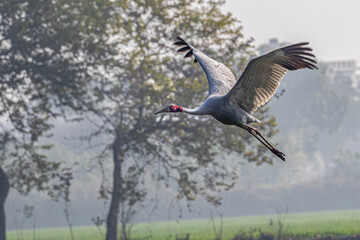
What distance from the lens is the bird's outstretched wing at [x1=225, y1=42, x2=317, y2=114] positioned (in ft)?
33.1

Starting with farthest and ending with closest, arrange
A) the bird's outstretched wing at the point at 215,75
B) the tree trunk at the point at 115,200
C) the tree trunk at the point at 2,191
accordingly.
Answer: the tree trunk at the point at 115,200
the tree trunk at the point at 2,191
the bird's outstretched wing at the point at 215,75

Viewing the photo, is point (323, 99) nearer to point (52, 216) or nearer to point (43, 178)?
point (52, 216)

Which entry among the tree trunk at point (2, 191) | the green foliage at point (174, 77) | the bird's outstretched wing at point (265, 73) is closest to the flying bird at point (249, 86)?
the bird's outstretched wing at point (265, 73)

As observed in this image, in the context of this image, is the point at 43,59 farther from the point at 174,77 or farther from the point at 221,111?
the point at 221,111

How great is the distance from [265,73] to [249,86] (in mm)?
334

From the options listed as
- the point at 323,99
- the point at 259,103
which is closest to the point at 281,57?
the point at 259,103

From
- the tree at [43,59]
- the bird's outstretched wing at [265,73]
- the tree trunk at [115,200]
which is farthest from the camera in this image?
the tree trunk at [115,200]

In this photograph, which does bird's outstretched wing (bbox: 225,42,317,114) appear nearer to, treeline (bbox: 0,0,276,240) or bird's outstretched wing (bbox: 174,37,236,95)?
bird's outstretched wing (bbox: 174,37,236,95)

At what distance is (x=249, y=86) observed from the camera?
10.8 meters

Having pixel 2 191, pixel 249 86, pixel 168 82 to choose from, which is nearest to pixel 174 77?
pixel 168 82

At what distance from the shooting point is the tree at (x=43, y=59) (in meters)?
20.0

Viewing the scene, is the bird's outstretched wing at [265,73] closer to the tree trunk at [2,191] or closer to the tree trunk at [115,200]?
the tree trunk at [115,200]

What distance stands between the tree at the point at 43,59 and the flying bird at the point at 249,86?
9.47 meters

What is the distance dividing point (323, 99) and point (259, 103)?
61.6 m
